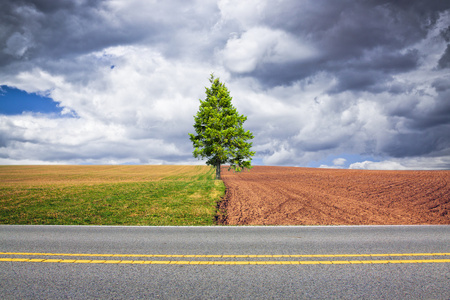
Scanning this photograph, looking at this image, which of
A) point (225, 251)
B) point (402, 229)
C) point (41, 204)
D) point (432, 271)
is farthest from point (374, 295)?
point (41, 204)

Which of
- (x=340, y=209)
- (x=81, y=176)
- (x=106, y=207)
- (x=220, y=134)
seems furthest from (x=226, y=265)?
(x=81, y=176)

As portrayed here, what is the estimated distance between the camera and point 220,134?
2981 cm

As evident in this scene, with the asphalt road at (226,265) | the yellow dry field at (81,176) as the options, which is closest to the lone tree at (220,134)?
the yellow dry field at (81,176)

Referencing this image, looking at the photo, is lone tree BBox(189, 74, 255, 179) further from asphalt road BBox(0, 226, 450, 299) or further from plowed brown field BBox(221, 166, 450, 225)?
asphalt road BBox(0, 226, 450, 299)

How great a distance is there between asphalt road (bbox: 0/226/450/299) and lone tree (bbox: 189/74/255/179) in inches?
864

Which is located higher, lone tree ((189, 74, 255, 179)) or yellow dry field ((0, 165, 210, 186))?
lone tree ((189, 74, 255, 179))

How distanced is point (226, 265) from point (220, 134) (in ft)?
80.6

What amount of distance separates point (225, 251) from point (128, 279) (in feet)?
7.75

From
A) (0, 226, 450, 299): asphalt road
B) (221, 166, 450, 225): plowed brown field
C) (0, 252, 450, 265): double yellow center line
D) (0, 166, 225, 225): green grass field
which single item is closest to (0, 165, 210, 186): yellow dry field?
(0, 166, 225, 225): green grass field

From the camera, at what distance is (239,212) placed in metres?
13.8

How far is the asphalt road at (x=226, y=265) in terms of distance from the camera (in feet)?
14.7

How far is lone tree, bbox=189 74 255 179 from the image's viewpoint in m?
30.3

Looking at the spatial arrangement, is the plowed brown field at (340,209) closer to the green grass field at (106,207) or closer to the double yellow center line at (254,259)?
the green grass field at (106,207)

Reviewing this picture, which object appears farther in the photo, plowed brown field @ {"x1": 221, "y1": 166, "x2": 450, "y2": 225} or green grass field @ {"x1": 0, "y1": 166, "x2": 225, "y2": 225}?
green grass field @ {"x1": 0, "y1": 166, "x2": 225, "y2": 225}
